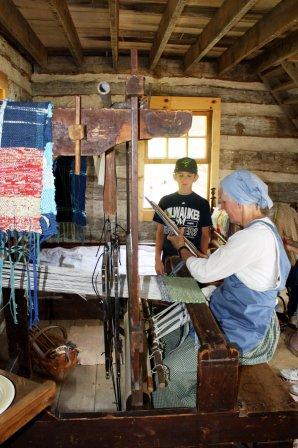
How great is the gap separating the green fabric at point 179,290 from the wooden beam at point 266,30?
2.47 meters

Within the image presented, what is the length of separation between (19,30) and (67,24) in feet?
1.83

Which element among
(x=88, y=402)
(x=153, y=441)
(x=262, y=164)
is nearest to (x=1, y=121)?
(x=153, y=441)

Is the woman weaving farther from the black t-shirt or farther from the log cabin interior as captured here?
the black t-shirt

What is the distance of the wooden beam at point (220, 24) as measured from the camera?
9.90ft

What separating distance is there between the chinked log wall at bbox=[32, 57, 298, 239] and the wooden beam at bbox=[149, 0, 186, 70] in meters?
0.94

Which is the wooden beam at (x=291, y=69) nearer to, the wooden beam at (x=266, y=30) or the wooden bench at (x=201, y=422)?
the wooden beam at (x=266, y=30)

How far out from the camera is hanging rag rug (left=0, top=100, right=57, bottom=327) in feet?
5.17

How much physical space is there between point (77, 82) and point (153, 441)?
530 centimetres

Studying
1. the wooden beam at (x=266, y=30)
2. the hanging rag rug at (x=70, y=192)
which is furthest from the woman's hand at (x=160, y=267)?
the wooden beam at (x=266, y=30)

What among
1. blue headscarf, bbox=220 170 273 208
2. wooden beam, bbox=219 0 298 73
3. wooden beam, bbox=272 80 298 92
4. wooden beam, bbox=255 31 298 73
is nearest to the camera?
blue headscarf, bbox=220 170 273 208

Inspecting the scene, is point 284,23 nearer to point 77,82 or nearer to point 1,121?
point 1,121

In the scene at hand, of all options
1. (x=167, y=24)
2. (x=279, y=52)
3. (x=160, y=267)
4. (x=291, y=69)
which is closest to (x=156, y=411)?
(x=160, y=267)

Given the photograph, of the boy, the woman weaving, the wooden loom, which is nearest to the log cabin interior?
the wooden loom

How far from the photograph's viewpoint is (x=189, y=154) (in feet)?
19.7
